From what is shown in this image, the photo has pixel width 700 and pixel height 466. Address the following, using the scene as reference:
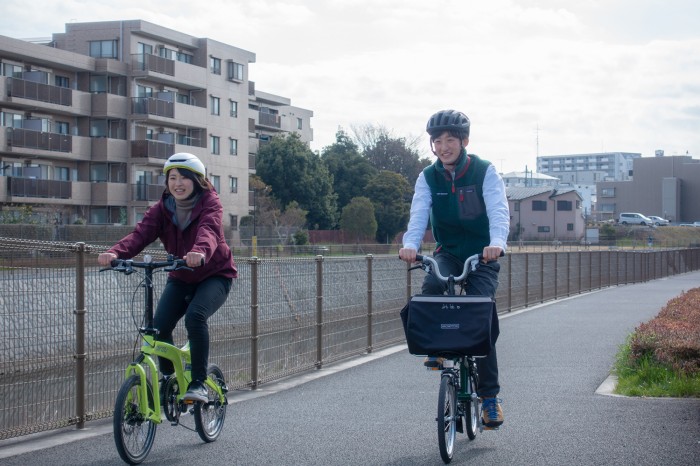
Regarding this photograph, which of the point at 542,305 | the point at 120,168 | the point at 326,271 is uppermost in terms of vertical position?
the point at 120,168

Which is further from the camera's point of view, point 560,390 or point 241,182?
point 241,182

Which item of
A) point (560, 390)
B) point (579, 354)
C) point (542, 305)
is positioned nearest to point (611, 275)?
point (542, 305)

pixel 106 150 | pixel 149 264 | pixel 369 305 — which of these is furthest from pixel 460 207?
pixel 106 150

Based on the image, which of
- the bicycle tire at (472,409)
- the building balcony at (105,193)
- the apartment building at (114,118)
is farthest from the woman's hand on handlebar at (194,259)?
the building balcony at (105,193)

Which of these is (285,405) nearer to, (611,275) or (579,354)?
(579,354)

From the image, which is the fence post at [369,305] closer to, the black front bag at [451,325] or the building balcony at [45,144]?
the black front bag at [451,325]

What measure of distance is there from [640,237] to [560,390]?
266 feet

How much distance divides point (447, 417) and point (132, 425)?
72.8 inches

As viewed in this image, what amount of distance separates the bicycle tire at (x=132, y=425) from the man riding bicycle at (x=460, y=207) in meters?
1.85

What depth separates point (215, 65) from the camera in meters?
54.6

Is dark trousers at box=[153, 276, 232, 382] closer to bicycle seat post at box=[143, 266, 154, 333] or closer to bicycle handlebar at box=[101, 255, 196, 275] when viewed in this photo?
bicycle seat post at box=[143, 266, 154, 333]

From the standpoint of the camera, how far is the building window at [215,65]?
177ft

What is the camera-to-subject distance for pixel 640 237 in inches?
3366

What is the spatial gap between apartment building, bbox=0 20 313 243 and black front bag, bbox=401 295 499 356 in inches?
1273
